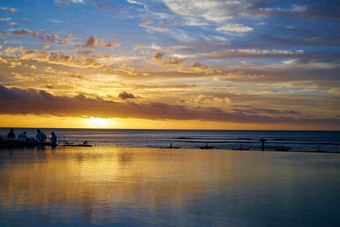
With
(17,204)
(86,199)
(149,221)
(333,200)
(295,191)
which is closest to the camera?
(149,221)

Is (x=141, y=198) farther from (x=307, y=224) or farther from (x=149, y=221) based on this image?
(x=307, y=224)

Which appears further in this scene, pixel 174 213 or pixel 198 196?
pixel 198 196

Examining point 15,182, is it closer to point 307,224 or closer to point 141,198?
point 141,198

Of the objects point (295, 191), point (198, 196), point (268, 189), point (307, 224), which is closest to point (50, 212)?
point (198, 196)

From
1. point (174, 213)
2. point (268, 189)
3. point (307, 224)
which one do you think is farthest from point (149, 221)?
point (268, 189)

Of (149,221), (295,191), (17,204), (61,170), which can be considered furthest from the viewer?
(61,170)

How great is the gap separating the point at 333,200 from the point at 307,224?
12.1 feet

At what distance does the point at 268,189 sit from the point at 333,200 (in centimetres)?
257

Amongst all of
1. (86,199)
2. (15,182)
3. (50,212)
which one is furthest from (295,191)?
(15,182)

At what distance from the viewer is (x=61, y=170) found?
18.3m

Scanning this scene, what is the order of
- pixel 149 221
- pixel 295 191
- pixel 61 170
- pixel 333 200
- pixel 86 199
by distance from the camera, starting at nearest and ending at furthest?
pixel 149 221, pixel 86 199, pixel 333 200, pixel 295 191, pixel 61 170

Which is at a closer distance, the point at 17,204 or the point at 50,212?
the point at 50,212

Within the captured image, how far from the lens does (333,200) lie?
1203cm

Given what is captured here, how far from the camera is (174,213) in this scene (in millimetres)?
9766
